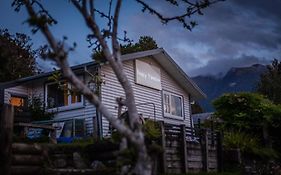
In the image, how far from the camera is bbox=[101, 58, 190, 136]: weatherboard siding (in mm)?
21188

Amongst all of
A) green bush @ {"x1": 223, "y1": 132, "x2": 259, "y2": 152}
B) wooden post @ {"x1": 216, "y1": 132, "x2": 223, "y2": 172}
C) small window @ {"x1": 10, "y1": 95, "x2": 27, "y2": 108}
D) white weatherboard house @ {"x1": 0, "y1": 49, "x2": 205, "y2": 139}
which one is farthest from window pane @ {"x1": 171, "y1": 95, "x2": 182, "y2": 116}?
wooden post @ {"x1": 216, "y1": 132, "x2": 223, "y2": 172}

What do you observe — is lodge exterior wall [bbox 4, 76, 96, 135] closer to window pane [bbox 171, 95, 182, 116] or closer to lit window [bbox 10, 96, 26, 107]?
lit window [bbox 10, 96, 26, 107]

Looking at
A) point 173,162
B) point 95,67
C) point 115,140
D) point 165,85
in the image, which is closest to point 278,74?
point 165,85

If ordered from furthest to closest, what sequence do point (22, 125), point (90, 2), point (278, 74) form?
point (278, 74) → point (22, 125) → point (90, 2)

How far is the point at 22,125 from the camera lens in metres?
13.3

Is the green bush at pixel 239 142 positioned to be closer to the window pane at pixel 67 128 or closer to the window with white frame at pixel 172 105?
the window with white frame at pixel 172 105

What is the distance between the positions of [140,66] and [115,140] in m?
13.5

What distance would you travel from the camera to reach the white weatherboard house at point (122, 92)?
20594 millimetres

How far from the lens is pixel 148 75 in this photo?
24938 mm

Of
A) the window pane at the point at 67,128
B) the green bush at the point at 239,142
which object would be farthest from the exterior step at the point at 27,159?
the green bush at the point at 239,142

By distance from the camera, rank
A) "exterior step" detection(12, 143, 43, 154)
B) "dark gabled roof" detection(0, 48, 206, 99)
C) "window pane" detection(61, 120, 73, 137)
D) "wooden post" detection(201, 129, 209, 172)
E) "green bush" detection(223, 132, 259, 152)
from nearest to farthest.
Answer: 1. "exterior step" detection(12, 143, 43, 154)
2. "wooden post" detection(201, 129, 209, 172)
3. "green bush" detection(223, 132, 259, 152)
4. "window pane" detection(61, 120, 73, 137)
5. "dark gabled roof" detection(0, 48, 206, 99)

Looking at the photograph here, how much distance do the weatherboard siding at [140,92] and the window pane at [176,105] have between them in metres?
0.41

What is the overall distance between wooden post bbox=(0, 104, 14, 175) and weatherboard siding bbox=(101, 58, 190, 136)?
10.8 m

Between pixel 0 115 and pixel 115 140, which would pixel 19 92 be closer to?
pixel 115 140
